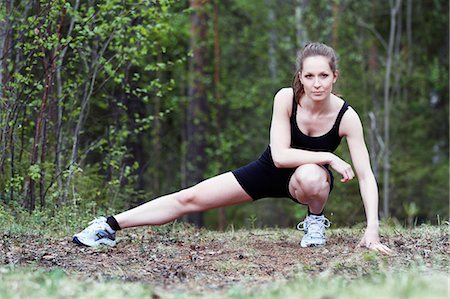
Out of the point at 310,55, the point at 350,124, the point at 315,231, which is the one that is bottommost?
the point at 315,231

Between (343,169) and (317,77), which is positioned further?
(317,77)

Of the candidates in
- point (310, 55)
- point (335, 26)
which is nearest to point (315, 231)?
point (310, 55)

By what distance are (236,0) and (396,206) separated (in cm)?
734

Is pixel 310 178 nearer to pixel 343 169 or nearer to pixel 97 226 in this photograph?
pixel 343 169

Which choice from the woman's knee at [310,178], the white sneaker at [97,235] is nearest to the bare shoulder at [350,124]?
the woman's knee at [310,178]

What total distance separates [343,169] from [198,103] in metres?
13.1

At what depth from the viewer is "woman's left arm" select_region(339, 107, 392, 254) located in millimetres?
5160

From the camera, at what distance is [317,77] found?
539 centimetres

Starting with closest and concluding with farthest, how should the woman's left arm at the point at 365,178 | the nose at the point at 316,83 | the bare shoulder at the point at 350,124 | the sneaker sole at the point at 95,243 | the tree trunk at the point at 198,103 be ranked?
the woman's left arm at the point at 365,178, the nose at the point at 316,83, the bare shoulder at the point at 350,124, the sneaker sole at the point at 95,243, the tree trunk at the point at 198,103

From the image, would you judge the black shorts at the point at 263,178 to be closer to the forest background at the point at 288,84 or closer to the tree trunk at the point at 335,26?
the forest background at the point at 288,84

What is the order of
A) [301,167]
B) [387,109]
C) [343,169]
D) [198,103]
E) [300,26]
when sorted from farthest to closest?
[300,26] < [387,109] < [198,103] < [301,167] < [343,169]

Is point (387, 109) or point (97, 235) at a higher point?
point (387, 109)

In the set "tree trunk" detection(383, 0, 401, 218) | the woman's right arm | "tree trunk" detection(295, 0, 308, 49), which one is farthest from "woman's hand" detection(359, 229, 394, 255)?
"tree trunk" detection(295, 0, 308, 49)

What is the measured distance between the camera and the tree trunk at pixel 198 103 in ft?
57.2
